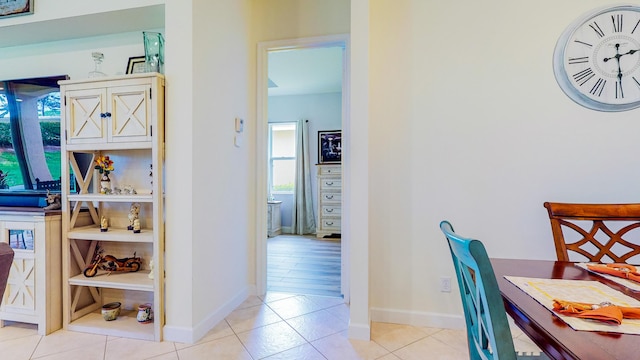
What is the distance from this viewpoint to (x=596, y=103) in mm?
1983

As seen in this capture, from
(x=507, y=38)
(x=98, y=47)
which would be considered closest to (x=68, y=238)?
(x=98, y=47)

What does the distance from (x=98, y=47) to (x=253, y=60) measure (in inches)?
49.1

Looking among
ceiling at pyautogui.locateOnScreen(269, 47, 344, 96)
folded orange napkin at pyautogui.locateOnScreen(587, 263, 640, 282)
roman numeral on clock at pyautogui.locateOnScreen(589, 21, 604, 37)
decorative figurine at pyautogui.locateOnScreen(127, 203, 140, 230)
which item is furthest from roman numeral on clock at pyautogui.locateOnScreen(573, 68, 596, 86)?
decorative figurine at pyautogui.locateOnScreen(127, 203, 140, 230)

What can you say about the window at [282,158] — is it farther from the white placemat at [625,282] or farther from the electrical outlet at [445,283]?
the white placemat at [625,282]

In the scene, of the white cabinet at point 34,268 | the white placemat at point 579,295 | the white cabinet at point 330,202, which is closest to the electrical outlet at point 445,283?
the white placemat at point 579,295

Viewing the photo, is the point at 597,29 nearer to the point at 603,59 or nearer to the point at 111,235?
the point at 603,59

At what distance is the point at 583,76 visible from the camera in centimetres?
199

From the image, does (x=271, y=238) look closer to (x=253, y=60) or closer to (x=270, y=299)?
(x=270, y=299)

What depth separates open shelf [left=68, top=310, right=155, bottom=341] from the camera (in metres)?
2.02

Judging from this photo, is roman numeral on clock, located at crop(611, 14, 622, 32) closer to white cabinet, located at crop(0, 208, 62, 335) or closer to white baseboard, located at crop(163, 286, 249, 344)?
white baseboard, located at crop(163, 286, 249, 344)

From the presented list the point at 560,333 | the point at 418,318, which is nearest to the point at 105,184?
the point at 418,318

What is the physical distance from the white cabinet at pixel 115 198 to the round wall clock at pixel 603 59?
8.99 ft

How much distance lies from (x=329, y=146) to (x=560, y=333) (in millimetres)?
5124

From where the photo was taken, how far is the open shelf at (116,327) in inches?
79.6
